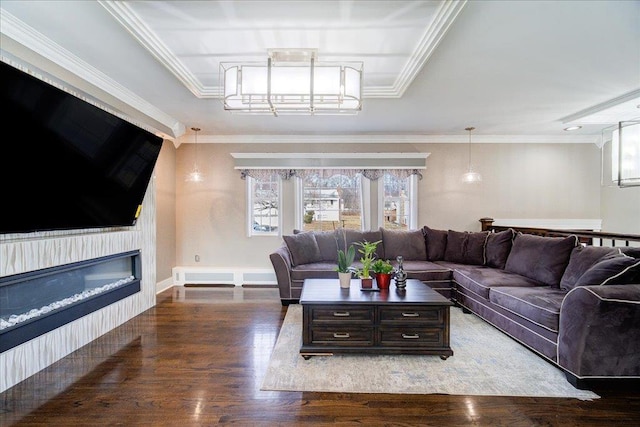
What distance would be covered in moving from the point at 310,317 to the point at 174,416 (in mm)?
1169

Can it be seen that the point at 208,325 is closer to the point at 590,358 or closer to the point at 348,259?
the point at 348,259

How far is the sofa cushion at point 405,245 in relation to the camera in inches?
185

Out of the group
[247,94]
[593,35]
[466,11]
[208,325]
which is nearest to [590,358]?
[593,35]

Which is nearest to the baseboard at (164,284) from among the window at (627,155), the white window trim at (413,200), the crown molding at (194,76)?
the crown molding at (194,76)

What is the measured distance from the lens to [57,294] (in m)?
2.77

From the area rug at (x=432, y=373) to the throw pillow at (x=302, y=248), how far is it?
1.63 metres

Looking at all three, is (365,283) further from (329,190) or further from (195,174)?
(195,174)

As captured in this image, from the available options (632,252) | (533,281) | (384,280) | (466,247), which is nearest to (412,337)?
(384,280)

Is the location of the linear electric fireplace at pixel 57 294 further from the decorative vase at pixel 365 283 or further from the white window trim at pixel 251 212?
the decorative vase at pixel 365 283

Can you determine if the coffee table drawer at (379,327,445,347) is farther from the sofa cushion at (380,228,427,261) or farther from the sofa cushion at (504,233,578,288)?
the sofa cushion at (380,228,427,261)

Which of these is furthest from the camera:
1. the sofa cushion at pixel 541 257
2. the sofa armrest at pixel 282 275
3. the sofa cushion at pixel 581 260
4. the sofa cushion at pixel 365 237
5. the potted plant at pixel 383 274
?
the sofa cushion at pixel 365 237

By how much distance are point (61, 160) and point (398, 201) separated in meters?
4.57

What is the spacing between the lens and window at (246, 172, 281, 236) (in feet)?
17.6

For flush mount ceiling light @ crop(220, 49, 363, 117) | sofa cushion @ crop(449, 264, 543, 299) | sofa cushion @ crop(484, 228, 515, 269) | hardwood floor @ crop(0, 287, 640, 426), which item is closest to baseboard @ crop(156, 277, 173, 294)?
hardwood floor @ crop(0, 287, 640, 426)
